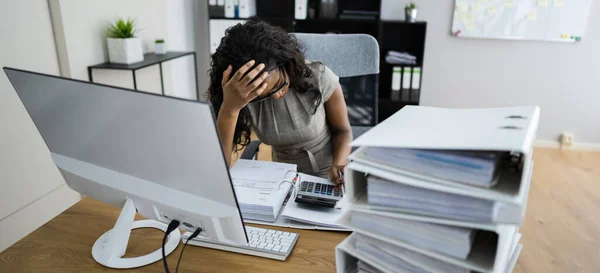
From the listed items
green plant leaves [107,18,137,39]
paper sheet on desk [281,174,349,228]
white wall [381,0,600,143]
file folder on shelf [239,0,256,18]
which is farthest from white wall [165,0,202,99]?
paper sheet on desk [281,174,349,228]

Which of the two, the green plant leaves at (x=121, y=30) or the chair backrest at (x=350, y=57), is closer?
the chair backrest at (x=350, y=57)

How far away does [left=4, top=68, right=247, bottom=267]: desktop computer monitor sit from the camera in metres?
0.67

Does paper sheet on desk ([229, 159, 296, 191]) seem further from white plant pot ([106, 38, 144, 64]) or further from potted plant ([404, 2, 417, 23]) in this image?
potted plant ([404, 2, 417, 23])

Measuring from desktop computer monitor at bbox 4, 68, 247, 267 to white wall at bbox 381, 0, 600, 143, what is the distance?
292 cm

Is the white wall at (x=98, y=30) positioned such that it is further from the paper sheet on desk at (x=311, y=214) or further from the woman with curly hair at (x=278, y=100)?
the paper sheet on desk at (x=311, y=214)

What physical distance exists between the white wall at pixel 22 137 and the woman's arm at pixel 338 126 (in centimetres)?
144

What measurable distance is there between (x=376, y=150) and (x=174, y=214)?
1.38ft

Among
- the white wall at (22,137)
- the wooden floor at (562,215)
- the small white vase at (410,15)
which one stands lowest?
the wooden floor at (562,215)

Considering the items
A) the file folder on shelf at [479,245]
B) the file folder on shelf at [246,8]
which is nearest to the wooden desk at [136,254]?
the file folder on shelf at [479,245]

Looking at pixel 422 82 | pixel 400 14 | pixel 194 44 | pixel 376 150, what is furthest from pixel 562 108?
pixel 376 150

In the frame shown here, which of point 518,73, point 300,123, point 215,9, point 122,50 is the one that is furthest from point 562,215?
point 215,9

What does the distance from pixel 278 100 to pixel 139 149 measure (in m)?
0.74

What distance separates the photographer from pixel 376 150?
68cm

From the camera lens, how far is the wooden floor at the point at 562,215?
1972 mm
